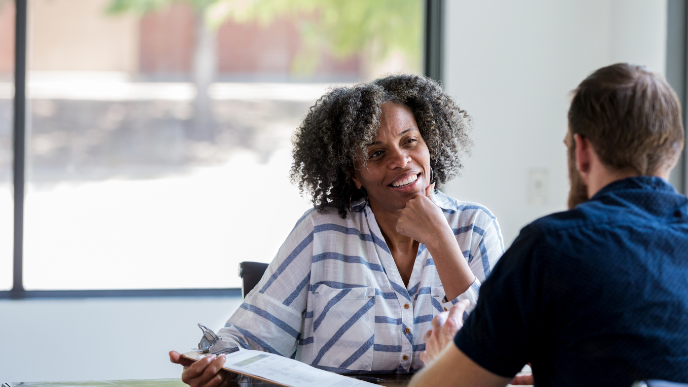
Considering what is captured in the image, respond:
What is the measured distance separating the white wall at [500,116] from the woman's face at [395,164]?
3.39 ft

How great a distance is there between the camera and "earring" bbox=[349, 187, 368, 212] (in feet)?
5.81

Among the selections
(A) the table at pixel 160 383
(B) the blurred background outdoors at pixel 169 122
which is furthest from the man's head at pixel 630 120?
(B) the blurred background outdoors at pixel 169 122

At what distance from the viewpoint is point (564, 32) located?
2787 millimetres

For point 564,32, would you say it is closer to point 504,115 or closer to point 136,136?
point 504,115

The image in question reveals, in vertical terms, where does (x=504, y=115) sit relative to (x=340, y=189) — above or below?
above

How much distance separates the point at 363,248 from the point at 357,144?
26cm

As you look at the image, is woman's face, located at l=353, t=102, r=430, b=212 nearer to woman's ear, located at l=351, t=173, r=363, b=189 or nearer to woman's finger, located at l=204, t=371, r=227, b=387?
woman's ear, located at l=351, t=173, r=363, b=189

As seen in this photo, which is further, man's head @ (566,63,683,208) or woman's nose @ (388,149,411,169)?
woman's nose @ (388,149,411,169)

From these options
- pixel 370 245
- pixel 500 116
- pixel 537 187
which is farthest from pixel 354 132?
pixel 537 187

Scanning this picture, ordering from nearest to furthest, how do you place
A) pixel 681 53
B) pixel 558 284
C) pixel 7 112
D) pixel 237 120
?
pixel 558 284
pixel 681 53
pixel 7 112
pixel 237 120

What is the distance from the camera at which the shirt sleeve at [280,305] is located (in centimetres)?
159

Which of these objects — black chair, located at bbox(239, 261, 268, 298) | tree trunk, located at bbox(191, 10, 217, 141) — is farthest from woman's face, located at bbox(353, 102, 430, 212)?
tree trunk, located at bbox(191, 10, 217, 141)

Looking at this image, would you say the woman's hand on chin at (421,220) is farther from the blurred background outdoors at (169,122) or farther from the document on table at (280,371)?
the blurred background outdoors at (169,122)

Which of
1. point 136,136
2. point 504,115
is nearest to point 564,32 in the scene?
point 504,115
